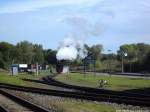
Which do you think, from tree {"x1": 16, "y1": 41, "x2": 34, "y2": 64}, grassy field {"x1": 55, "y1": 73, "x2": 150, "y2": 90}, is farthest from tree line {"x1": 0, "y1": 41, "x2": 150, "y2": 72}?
grassy field {"x1": 55, "y1": 73, "x2": 150, "y2": 90}

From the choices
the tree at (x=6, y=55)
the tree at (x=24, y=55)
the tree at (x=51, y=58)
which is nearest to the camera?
the tree at (x=51, y=58)

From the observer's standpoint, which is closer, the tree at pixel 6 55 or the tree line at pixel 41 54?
the tree at pixel 6 55

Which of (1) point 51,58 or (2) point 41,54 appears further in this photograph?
(2) point 41,54

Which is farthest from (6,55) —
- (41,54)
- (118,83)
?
(118,83)

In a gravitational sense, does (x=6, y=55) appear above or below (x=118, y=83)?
above

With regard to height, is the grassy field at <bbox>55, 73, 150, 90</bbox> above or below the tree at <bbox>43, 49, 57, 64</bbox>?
below

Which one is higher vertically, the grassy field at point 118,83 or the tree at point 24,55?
the tree at point 24,55

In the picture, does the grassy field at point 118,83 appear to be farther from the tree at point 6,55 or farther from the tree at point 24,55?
the tree at point 24,55

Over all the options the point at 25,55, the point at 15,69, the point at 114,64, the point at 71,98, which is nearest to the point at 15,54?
the point at 25,55

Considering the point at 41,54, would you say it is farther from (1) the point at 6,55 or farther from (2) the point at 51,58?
(2) the point at 51,58

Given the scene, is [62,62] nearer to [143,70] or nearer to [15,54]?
[143,70]

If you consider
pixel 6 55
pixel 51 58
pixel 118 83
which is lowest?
pixel 118 83

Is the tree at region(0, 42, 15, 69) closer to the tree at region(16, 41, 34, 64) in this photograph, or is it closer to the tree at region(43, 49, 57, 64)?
the tree at region(16, 41, 34, 64)

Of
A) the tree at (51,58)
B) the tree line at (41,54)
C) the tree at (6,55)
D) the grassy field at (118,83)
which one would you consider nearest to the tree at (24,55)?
the tree line at (41,54)
